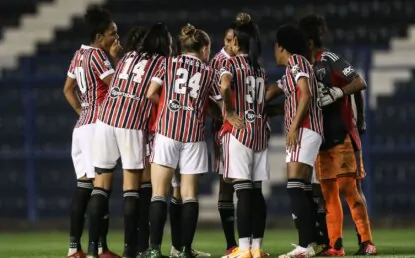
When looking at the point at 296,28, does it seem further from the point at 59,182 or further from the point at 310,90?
the point at 59,182

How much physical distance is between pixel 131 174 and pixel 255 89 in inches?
43.2

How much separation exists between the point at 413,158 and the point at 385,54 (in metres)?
1.73

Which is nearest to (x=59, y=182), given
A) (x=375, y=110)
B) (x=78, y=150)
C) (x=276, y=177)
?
(x=276, y=177)

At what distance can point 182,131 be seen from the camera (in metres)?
8.92

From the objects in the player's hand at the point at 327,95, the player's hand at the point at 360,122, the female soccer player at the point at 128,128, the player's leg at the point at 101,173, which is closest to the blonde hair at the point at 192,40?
the female soccer player at the point at 128,128

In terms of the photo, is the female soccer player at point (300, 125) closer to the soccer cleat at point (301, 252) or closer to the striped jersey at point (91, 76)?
the soccer cleat at point (301, 252)

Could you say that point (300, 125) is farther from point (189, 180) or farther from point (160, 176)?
point (160, 176)

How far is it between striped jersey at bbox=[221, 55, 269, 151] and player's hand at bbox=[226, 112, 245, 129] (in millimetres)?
36

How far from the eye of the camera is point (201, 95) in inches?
356

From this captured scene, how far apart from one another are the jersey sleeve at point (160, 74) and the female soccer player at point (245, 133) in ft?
1.42

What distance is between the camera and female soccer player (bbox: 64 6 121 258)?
927 cm

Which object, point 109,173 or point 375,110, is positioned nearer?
point 109,173

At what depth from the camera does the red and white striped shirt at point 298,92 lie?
8.97 m

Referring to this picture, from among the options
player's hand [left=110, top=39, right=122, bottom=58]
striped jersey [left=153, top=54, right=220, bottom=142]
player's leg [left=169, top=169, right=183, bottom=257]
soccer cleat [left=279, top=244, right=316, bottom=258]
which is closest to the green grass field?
player's leg [left=169, top=169, right=183, bottom=257]
